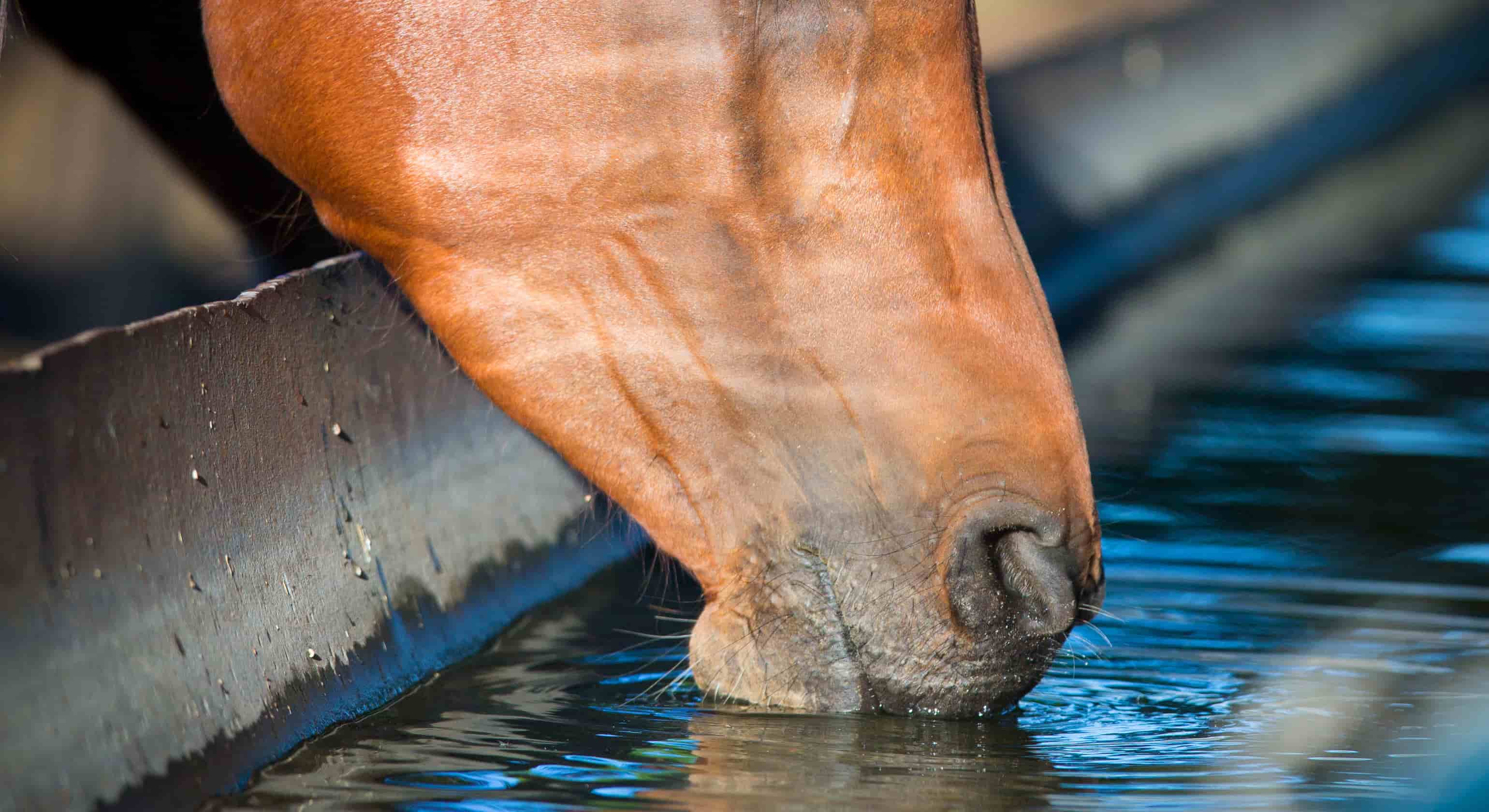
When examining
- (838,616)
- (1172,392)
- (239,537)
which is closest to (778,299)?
(838,616)

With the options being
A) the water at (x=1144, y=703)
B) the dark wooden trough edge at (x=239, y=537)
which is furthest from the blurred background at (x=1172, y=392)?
the dark wooden trough edge at (x=239, y=537)

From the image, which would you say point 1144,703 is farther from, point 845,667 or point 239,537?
point 239,537

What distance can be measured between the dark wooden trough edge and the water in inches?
3.8

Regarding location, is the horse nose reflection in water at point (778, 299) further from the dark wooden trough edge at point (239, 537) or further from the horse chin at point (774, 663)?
the dark wooden trough edge at point (239, 537)

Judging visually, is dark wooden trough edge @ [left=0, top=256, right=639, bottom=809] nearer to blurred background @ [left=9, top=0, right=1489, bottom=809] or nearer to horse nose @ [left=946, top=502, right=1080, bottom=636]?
blurred background @ [left=9, top=0, right=1489, bottom=809]

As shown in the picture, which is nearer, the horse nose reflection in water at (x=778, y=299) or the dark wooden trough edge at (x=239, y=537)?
the dark wooden trough edge at (x=239, y=537)

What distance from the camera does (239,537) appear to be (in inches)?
92.7

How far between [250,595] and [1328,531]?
2124 mm

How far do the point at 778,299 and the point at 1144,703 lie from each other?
2.59ft

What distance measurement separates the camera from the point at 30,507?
1.91 meters

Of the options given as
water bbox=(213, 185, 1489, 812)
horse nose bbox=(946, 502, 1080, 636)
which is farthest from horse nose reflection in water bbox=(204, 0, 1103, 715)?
water bbox=(213, 185, 1489, 812)

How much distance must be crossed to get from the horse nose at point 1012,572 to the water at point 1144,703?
0.61 feet

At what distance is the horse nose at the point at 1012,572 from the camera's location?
7.27 ft

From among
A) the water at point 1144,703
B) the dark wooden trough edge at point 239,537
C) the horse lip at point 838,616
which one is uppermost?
the dark wooden trough edge at point 239,537
